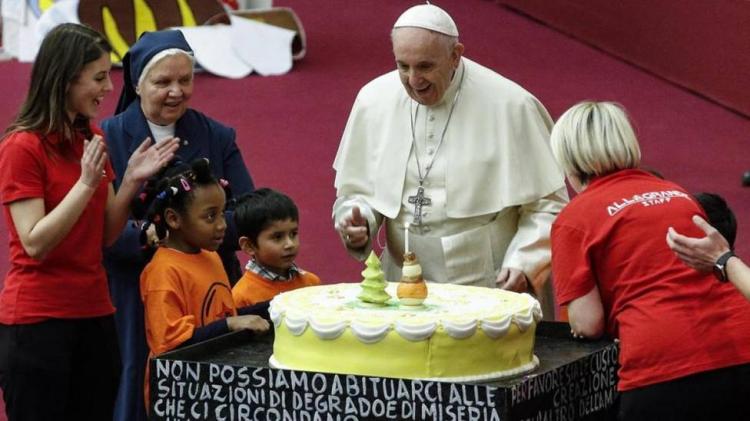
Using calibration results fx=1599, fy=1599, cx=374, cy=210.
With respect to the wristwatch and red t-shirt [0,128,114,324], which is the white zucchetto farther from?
the wristwatch

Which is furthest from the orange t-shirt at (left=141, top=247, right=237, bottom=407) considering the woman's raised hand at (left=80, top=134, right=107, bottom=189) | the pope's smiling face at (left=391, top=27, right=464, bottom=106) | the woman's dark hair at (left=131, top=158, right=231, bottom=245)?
the pope's smiling face at (left=391, top=27, right=464, bottom=106)

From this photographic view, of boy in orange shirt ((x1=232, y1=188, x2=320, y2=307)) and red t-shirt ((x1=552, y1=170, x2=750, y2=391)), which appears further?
boy in orange shirt ((x1=232, y1=188, x2=320, y2=307))

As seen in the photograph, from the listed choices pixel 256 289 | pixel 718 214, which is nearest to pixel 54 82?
pixel 256 289

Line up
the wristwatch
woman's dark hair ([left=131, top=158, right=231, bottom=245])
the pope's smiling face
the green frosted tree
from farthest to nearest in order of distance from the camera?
the pope's smiling face < woman's dark hair ([left=131, top=158, right=231, bottom=245]) < the green frosted tree < the wristwatch

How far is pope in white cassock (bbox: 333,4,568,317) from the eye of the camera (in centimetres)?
542

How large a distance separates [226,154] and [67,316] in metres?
1.09

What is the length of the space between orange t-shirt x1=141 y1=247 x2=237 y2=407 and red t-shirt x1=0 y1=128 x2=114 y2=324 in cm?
18

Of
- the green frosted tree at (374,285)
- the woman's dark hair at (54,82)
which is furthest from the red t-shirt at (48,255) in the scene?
the green frosted tree at (374,285)

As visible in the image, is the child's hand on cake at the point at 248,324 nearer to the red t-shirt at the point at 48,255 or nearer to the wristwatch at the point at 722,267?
the red t-shirt at the point at 48,255

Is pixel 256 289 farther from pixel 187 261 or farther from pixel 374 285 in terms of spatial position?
pixel 374 285

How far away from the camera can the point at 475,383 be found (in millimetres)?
4277

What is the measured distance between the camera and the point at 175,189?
5027mm

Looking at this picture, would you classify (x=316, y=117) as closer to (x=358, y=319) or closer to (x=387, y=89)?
(x=387, y=89)

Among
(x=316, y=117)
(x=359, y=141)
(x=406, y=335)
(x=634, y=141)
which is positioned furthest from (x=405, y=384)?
(x=316, y=117)
